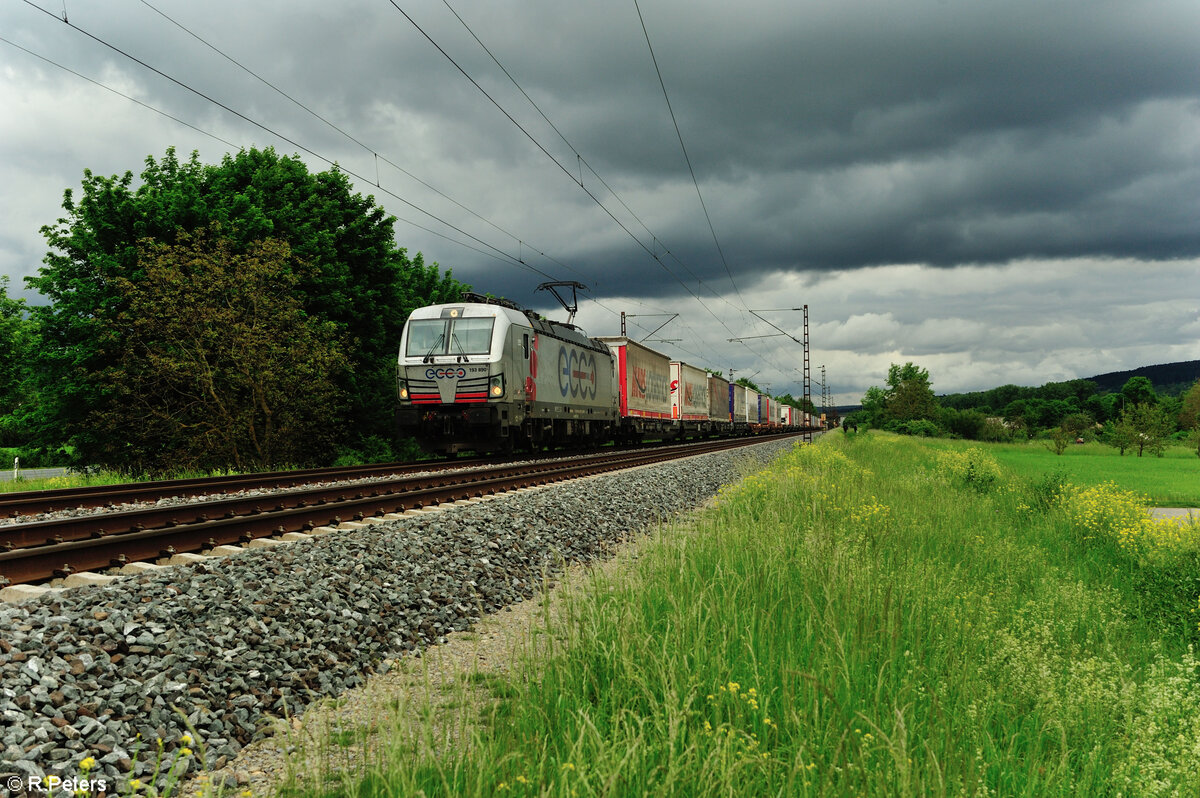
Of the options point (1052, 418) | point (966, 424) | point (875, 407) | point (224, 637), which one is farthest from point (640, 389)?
point (1052, 418)

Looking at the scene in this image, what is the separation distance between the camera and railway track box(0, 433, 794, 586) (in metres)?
6.14

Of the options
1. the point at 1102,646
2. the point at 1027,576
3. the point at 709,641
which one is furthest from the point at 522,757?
the point at 1027,576

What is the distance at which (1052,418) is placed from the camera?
594 ft

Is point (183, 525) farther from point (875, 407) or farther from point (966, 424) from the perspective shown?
point (875, 407)

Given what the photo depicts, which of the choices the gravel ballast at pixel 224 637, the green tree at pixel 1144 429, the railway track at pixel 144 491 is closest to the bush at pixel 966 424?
the green tree at pixel 1144 429

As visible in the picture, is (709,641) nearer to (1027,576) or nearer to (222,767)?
(222,767)

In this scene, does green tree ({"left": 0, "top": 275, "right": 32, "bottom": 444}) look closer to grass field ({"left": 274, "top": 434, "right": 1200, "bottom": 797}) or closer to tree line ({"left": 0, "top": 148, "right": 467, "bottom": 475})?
tree line ({"left": 0, "top": 148, "right": 467, "bottom": 475})

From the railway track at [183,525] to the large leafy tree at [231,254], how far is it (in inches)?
454

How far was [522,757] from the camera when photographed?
267cm

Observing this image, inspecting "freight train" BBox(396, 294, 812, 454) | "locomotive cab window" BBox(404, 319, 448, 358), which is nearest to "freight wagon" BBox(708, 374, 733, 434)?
"freight train" BBox(396, 294, 812, 454)

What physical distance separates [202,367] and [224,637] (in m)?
16.9

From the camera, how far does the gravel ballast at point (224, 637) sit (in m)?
3.33

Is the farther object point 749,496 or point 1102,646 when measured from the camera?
point 749,496

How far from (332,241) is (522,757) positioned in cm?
2762
